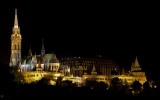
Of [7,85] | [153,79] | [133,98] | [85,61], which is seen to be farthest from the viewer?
[85,61]

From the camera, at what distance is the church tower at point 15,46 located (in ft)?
373

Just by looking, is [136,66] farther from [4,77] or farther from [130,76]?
[4,77]

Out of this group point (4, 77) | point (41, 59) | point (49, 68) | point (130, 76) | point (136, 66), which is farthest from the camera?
point (136, 66)

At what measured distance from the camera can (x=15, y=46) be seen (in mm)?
114188

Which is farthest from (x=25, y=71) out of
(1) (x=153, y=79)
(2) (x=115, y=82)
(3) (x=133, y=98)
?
(3) (x=133, y=98)

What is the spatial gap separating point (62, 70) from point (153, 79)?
18021 mm

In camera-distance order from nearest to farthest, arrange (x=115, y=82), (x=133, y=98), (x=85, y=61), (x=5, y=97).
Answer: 1. (x=5, y=97)
2. (x=133, y=98)
3. (x=115, y=82)
4. (x=85, y=61)

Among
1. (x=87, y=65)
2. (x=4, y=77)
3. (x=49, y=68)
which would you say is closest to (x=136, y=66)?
(x=87, y=65)

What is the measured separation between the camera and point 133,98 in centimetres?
7344

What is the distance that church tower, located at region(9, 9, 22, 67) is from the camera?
373ft

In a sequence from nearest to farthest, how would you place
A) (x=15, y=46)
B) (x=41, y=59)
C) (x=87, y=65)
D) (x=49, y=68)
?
(x=49, y=68), (x=15, y=46), (x=41, y=59), (x=87, y=65)

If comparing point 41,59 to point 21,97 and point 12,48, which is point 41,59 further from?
point 21,97

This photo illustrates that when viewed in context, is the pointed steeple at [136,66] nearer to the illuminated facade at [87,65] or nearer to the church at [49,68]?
the church at [49,68]

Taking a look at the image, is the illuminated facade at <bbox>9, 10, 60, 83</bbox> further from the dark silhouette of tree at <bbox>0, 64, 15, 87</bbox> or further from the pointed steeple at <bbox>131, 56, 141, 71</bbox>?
the dark silhouette of tree at <bbox>0, 64, 15, 87</bbox>
